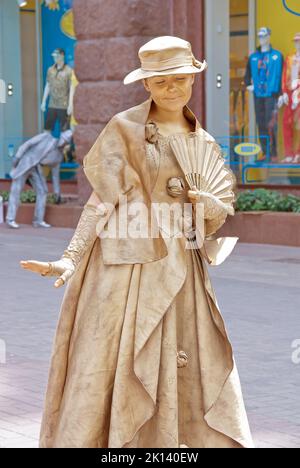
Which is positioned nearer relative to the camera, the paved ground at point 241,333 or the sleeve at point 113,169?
the sleeve at point 113,169

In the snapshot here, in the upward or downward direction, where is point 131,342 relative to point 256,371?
upward

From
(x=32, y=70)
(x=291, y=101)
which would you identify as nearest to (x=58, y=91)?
(x=32, y=70)

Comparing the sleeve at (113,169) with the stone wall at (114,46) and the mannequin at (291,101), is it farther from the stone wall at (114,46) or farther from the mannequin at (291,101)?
the mannequin at (291,101)

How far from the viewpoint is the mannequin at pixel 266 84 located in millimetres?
15461

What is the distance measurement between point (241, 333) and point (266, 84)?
24.7 feet

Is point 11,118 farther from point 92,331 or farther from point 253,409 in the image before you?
point 92,331

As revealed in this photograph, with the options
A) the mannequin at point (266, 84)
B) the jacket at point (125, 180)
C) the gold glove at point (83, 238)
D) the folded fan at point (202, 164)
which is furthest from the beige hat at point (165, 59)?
the mannequin at point (266, 84)

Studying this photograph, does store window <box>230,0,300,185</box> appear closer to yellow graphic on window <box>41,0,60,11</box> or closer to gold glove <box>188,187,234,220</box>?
yellow graphic on window <box>41,0,60,11</box>

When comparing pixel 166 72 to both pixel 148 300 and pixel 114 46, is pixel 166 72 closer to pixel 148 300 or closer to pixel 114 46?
pixel 148 300

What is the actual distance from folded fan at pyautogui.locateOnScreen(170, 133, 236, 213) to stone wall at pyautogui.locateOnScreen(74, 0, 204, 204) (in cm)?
990

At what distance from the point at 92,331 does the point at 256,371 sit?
2.97 m

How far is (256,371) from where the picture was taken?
7434 millimetres

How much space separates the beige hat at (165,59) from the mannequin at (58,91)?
13.8 metres

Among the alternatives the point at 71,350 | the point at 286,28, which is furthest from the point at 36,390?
the point at 286,28
